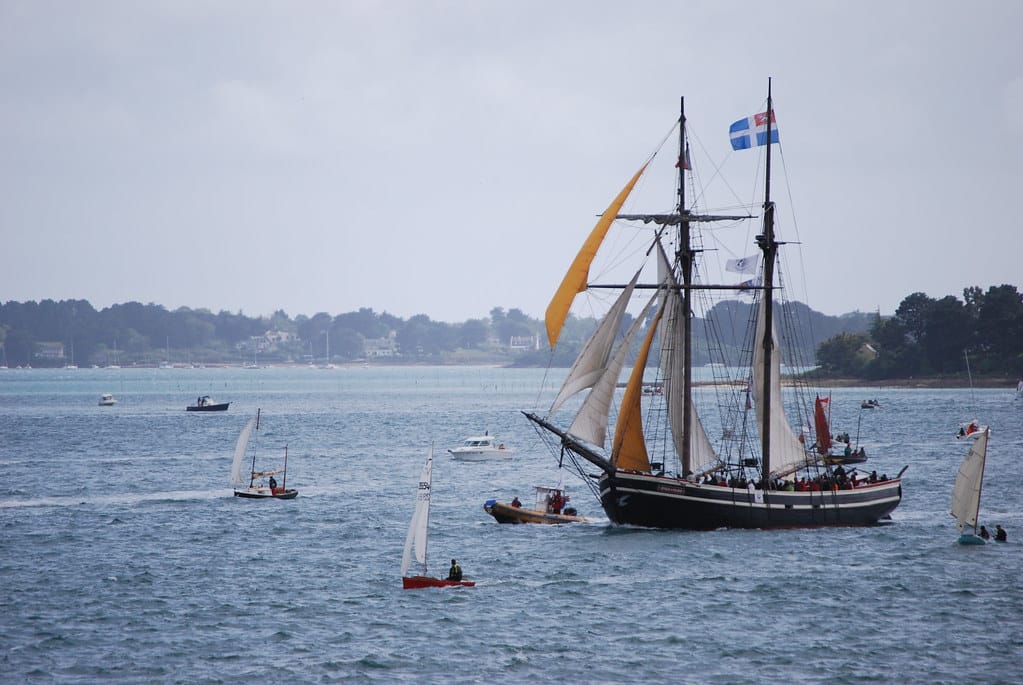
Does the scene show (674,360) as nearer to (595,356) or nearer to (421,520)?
(595,356)

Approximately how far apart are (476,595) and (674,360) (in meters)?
19.9

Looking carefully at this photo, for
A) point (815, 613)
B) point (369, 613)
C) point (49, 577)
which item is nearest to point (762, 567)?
point (815, 613)

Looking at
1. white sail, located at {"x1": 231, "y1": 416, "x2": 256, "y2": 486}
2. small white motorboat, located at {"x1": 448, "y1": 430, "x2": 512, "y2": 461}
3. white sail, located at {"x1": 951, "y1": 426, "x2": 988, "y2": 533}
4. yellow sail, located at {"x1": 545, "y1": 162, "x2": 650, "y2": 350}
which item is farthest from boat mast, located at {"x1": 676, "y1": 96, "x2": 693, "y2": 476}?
small white motorboat, located at {"x1": 448, "y1": 430, "x2": 512, "y2": 461}

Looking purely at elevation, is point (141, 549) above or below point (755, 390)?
below

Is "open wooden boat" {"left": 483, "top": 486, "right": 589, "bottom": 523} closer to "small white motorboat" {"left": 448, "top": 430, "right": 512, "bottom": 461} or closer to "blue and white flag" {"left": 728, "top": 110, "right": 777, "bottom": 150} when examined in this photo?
"blue and white flag" {"left": 728, "top": 110, "right": 777, "bottom": 150}

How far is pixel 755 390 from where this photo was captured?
64.1 m

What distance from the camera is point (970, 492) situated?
179 ft

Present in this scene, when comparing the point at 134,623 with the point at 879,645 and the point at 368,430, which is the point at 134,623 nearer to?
the point at 879,645

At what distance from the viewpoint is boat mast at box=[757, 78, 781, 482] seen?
203ft

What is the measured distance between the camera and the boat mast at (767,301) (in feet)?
203

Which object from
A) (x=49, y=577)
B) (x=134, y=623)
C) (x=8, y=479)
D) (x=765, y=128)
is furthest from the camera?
(x=8, y=479)

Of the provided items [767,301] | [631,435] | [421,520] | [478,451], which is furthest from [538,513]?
[478,451]

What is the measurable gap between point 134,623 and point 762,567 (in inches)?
962

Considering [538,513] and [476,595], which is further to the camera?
[538,513]
